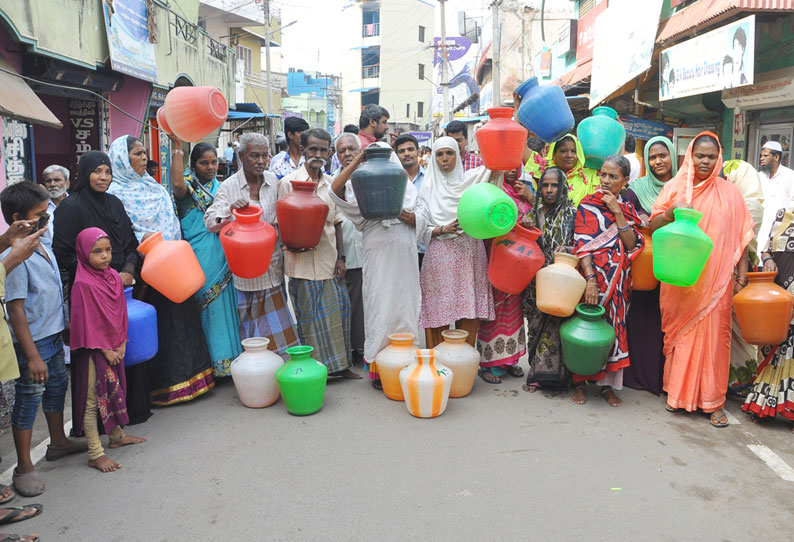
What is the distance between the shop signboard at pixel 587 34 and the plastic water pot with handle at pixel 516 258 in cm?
955

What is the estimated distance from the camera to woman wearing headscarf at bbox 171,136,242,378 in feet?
13.2

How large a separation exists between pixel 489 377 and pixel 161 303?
2226 millimetres

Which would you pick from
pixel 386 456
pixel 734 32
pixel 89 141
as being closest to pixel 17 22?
pixel 89 141

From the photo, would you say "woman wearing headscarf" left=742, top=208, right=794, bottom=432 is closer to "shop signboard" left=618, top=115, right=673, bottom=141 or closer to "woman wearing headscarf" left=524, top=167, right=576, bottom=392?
"woman wearing headscarf" left=524, top=167, right=576, bottom=392

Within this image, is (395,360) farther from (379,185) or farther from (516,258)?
(379,185)

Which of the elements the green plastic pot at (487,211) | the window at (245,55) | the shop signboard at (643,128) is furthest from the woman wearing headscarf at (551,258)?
the window at (245,55)

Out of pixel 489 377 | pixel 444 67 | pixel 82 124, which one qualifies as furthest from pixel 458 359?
pixel 444 67

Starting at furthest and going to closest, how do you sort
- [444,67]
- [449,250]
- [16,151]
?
[444,67] < [16,151] < [449,250]

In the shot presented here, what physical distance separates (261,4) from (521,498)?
24017 mm

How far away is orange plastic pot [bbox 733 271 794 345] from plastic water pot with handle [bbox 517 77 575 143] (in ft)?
4.66

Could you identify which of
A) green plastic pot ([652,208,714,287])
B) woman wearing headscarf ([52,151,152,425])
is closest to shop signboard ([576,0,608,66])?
green plastic pot ([652,208,714,287])

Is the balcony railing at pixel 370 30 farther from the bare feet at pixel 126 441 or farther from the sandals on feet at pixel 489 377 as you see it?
the bare feet at pixel 126 441

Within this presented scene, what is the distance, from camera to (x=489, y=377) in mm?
4277

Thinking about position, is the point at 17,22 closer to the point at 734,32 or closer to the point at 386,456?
the point at 386,456
